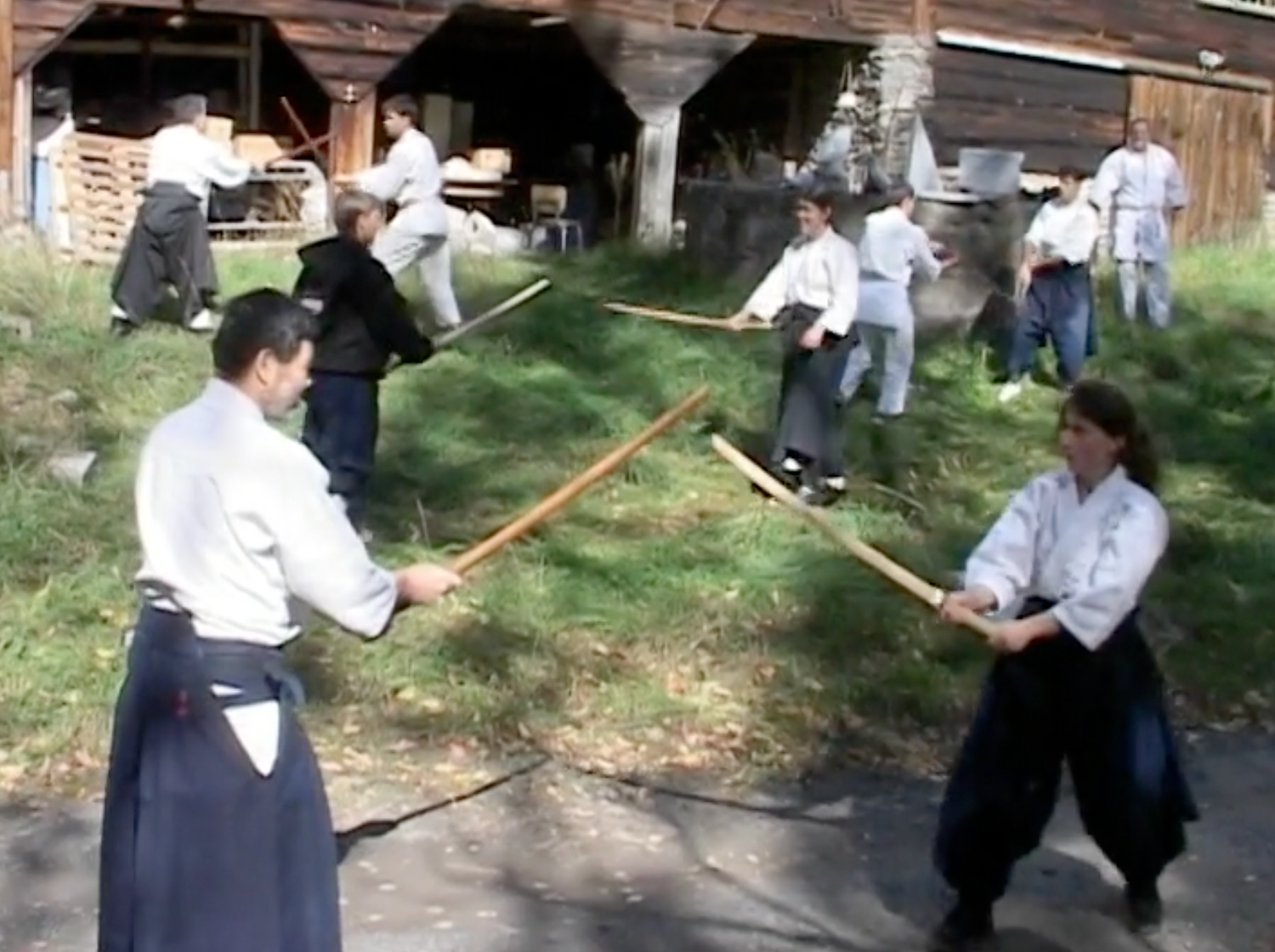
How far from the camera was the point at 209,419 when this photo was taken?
4102mm

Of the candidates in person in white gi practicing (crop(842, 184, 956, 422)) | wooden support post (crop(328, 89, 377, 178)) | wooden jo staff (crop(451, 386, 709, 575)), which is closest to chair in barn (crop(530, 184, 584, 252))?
wooden support post (crop(328, 89, 377, 178))

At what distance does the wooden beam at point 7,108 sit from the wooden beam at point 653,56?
15.2ft

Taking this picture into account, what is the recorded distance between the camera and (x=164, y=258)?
12406 millimetres

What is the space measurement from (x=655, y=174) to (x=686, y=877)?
41.1ft

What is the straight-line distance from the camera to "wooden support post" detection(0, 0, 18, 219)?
1466 cm

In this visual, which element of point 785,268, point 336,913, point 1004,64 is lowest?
point 336,913

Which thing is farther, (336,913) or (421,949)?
(421,949)

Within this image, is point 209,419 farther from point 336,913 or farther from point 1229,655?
point 1229,655

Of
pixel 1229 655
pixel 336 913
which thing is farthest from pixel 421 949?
pixel 1229 655

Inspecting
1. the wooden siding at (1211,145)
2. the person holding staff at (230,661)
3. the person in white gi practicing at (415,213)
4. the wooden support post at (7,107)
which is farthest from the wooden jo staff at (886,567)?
the wooden siding at (1211,145)

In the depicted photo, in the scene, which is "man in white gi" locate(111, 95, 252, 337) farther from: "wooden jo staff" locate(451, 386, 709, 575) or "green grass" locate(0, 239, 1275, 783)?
"wooden jo staff" locate(451, 386, 709, 575)

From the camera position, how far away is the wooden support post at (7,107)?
1466 centimetres

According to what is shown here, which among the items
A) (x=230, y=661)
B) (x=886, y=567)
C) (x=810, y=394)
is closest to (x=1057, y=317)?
(x=810, y=394)

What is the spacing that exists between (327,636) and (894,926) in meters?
2.80
